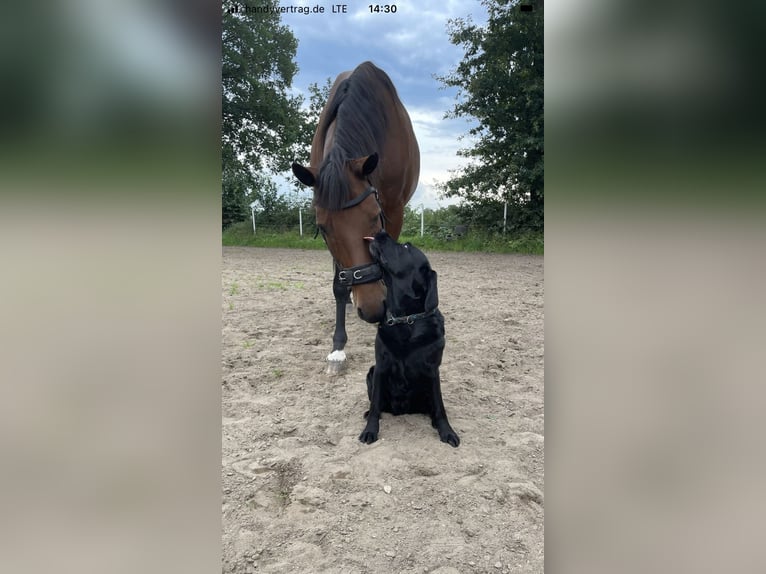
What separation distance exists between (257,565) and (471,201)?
12263 mm

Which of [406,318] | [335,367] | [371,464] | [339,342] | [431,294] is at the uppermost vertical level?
[431,294]

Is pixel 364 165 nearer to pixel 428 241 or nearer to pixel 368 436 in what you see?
pixel 368 436

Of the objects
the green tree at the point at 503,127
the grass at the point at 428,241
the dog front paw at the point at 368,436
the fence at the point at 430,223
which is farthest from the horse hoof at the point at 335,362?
the fence at the point at 430,223

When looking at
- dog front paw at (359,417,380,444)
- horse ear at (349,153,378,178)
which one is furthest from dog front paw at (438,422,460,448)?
horse ear at (349,153,378,178)

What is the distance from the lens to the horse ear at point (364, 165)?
293cm

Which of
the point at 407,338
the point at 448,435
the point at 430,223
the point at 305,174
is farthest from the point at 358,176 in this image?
the point at 430,223

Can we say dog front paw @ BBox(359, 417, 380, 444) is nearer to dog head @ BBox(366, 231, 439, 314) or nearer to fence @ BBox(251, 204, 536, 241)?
dog head @ BBox(366, 231, 439, 314)

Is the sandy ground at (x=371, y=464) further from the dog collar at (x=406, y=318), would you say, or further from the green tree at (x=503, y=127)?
the green tree at (x=503, y=127)

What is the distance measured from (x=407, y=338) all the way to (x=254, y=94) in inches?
73.3

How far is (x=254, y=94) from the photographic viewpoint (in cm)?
266

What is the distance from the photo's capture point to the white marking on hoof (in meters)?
3.88
